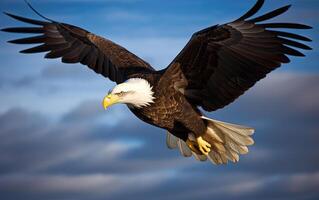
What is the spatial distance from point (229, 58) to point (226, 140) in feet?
3.57

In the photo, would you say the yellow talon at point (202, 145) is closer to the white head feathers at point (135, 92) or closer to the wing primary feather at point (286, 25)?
the white head feathers at point (135, 92)

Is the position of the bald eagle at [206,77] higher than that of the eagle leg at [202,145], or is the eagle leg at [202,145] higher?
the bald eagle at [206,77]

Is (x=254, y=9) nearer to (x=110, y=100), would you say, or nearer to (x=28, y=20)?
(x=110, y=100)

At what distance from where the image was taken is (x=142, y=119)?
279 inches

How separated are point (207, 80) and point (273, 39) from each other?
2.48 ft

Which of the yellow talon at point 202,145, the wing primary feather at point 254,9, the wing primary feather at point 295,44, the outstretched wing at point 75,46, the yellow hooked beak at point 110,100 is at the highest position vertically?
the outstretched wing at point 75,46

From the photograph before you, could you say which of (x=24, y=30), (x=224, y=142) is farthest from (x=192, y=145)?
(x=24, y=30)

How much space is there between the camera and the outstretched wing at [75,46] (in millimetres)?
8344

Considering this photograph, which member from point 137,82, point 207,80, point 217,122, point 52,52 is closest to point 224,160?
point 217,122

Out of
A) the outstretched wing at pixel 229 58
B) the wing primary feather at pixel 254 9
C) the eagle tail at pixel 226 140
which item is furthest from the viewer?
the eagle tail at pixel 226 140

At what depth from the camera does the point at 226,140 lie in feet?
26.0

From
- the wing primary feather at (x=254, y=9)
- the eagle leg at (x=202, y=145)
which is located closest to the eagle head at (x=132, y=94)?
the eagle leg at (x=202, y=145)

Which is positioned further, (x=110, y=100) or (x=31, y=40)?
(x=31, y=40)

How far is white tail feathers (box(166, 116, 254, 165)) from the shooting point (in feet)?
25.3
